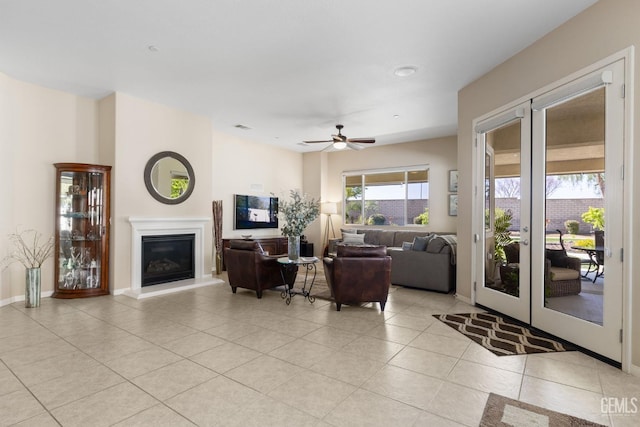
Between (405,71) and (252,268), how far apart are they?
351cm

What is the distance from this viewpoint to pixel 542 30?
3.45 m

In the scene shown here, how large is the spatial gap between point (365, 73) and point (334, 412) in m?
3.97

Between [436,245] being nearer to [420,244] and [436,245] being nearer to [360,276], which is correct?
[420,244]

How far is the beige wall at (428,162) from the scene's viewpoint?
8.26m

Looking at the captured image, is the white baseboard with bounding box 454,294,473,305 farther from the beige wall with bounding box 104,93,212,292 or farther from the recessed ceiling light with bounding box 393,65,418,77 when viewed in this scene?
the beige wall with bounding box 104,93,212,292

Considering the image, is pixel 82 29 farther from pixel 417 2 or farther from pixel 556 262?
pixel 556 262

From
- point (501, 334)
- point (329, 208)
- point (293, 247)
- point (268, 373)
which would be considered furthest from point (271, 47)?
point (329, 208)

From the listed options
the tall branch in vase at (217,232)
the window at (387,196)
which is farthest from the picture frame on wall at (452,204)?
the tall branch in vase at (217,232)

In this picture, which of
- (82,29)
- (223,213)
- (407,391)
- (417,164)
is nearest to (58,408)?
(407,391)

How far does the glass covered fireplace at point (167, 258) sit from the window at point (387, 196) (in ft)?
15.8

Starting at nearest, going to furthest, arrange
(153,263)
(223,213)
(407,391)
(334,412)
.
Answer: (334,412), (407,391), (153,263), (223,213)

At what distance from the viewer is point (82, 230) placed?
17.1ft

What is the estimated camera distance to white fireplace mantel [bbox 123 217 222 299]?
541cm

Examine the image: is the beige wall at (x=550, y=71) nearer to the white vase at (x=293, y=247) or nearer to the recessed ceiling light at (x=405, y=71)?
the recessed ceiling light at (x=405, y=71)
